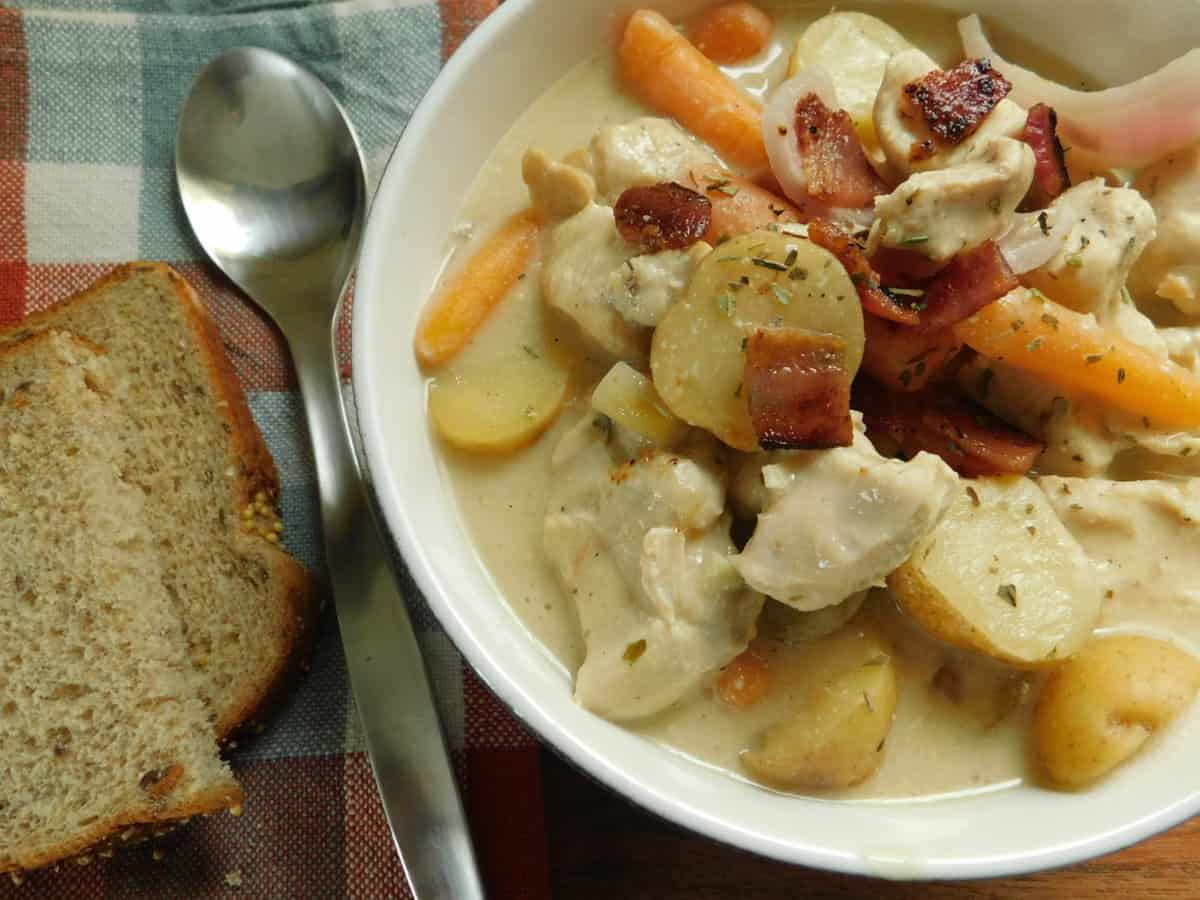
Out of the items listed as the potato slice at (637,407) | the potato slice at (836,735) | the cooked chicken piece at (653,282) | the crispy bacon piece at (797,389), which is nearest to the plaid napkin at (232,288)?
the potato slice at (836,735)

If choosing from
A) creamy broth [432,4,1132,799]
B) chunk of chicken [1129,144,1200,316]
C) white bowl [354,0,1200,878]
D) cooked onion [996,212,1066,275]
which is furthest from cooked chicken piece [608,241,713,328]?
chunk of chicken [1129,144,1200,316]

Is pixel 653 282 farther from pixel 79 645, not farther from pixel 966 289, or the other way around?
pixel 79 645

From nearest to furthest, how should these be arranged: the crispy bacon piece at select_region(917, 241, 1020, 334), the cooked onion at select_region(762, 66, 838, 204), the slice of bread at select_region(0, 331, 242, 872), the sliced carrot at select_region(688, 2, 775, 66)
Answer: the crispy bacon piece at select_region(917, 241, 1020, 334), the cooked onion at select_region(762, 66, 838, 204), the slice of bread at select_region(0, 331, 242, 872), the sliced carrot at select_region(688, 2, 775, 66)

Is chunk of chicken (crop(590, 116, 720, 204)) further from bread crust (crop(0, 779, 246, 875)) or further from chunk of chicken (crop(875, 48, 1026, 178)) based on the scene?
bread crust (crop(0, 779, 246, 875))

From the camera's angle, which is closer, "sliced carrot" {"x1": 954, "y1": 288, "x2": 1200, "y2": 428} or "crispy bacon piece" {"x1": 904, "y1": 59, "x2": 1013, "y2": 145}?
"sliced carrot" {"x1": 954, "y1": 288, "x2": 1200, "y2": 428}

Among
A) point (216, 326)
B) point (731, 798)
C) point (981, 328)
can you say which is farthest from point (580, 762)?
point (216, 326)

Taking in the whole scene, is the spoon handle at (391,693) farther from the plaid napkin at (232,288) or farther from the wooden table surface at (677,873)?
the wooden table surface at (677,873)

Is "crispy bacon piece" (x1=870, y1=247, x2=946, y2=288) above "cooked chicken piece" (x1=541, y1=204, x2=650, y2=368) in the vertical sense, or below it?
above

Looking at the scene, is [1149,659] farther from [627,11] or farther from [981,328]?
[627,11]
